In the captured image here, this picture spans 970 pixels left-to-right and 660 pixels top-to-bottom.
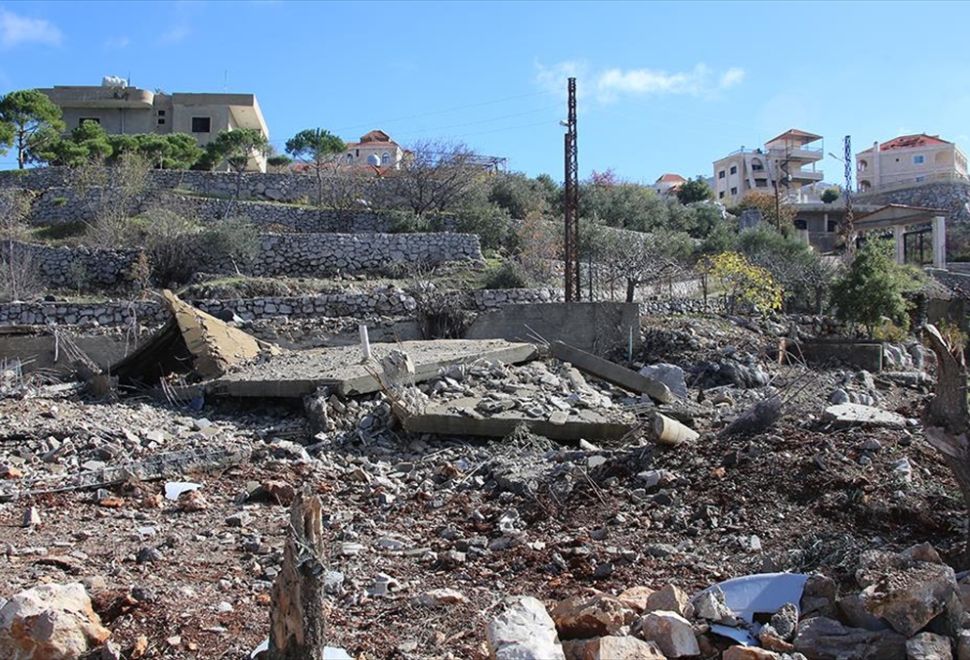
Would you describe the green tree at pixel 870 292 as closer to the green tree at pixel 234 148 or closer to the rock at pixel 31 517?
the rock at pixel 31 517

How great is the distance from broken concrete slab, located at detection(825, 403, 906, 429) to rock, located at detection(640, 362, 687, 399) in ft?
14.1

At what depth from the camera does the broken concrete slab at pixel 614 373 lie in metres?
11.0

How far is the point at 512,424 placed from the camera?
8984 millimetres

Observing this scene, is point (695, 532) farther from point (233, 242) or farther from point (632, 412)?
point (233, 242)

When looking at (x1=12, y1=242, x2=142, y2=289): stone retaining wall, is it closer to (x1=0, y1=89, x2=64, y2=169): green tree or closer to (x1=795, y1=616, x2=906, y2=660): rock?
(x1=0, y1=89, x2=64, y2=169): green tree

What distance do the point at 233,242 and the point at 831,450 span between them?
20.9 metres

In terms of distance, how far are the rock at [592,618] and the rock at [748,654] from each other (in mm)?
475

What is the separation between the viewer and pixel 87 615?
398 centimetres

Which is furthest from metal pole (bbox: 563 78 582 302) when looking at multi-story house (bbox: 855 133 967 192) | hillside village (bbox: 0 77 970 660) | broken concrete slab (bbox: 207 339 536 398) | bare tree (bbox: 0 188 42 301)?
multi-story house (bbox: 855 133 967 192)

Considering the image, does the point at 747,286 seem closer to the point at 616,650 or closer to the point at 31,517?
the point at 31,517

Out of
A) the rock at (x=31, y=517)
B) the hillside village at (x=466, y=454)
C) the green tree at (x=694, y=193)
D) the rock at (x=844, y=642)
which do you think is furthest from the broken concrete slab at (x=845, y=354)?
the green tree at (x=694, y=193)

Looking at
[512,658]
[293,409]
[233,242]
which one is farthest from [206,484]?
[233,242]

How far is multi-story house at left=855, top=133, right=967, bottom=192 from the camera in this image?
65.2 meters

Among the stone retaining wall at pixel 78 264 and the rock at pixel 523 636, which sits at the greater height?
the stone retaining wall at pixel 78 264
